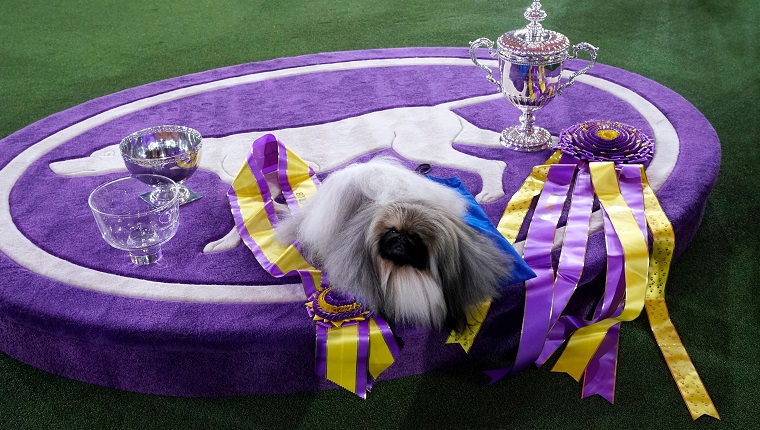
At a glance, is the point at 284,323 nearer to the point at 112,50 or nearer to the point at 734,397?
the point at 734,397

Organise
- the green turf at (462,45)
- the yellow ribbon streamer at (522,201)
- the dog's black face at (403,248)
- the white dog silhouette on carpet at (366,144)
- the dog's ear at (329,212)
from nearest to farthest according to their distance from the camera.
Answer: the dog's black face at (403,248) → the dog's ear at (329,212) → the green turf at (462,45) → the yellow ribbon streamer at (522,201) → the white dog silhouette on carpet at (366,144)

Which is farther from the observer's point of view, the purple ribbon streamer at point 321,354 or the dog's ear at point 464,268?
the purple ribbon streamer at point 321,354

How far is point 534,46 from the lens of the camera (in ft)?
6.41

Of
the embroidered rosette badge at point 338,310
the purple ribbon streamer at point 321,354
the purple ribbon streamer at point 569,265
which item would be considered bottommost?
the purple ribbon streamer at point 569,265

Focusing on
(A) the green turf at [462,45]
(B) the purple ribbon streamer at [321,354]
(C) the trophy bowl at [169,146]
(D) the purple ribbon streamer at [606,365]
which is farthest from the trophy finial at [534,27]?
(B) the purple ribbon streamer at [321,354]

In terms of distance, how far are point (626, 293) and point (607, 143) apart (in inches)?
22.5

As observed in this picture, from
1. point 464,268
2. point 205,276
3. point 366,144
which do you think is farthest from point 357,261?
point 366,144

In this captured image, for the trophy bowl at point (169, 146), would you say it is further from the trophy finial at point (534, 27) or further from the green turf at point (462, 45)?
the trophy finial at point (534, 27)

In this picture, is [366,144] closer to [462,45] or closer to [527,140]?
[527,140]

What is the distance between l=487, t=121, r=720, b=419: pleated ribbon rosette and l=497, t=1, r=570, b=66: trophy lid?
30 centimetres

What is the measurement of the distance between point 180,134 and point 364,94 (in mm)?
836

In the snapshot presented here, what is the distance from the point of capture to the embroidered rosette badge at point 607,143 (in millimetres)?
1982

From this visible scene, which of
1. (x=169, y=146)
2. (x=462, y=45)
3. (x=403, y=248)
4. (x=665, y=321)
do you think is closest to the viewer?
(x=403, y=248)

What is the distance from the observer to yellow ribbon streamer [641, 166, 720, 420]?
4.88 ft
